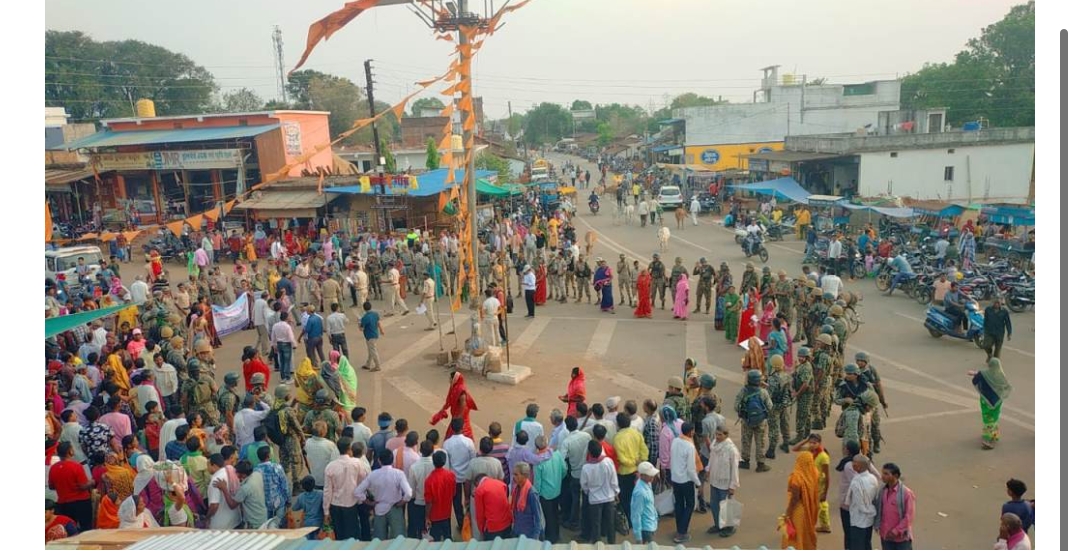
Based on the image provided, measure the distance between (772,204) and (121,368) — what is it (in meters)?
26.6

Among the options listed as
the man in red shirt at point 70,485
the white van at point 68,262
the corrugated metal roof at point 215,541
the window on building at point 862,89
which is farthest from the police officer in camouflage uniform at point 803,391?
the window on building at point 862,89

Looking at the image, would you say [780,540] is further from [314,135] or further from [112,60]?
[112,60]

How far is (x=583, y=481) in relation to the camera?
22.5 feet

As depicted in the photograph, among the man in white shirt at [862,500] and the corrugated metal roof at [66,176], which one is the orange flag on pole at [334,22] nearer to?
the man in white shirt at [862,500]

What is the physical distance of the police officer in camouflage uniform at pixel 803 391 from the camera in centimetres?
899

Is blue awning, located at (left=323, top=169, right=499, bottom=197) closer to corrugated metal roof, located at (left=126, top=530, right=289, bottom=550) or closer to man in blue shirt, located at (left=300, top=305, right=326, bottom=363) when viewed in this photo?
man in blue shirt, located at (left=300, top=305, right=326, bottom=363)

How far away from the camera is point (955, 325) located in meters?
13.3

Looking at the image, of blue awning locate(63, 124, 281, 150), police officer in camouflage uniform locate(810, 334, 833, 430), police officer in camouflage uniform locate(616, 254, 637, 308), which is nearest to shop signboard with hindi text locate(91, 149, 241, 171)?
blue awning locate(63, 124, 281, 150)

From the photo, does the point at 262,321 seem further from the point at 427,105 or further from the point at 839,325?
the point at 427,105

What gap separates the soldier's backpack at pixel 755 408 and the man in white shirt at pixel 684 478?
4.23 feet

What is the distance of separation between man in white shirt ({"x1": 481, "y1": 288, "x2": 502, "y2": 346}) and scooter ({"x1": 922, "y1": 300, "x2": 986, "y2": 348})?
801cm

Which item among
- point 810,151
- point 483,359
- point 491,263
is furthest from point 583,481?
point 810,151

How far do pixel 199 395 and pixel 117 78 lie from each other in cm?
6078

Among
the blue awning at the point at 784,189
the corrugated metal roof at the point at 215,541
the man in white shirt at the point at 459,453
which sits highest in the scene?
the blue awning at the point at 784,189
